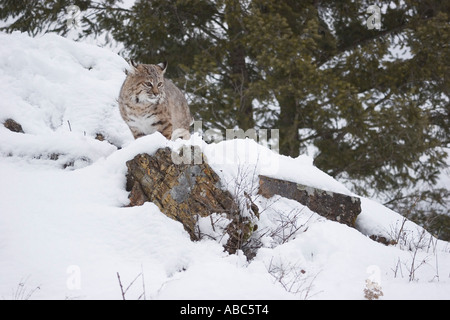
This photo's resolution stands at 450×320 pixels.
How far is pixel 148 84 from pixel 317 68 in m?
5.70

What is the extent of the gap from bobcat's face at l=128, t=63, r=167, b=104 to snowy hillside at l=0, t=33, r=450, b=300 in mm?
1059

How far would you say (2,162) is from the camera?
5.67 meters

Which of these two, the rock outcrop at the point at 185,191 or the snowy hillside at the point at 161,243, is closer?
the snowy hillside at the point at 161,243

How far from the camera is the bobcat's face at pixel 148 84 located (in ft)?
22.9

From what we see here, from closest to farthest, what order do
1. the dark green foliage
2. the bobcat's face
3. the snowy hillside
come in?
the snowy hillside, the bobcat's face, the dark green foliage

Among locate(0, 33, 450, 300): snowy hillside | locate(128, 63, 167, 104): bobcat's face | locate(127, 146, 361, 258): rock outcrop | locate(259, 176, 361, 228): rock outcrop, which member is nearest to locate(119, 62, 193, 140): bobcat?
locate(128, 63, 167, 104): bobcat's face

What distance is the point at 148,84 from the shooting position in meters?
7.01

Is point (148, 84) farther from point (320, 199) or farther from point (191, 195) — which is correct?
point (320, 199)

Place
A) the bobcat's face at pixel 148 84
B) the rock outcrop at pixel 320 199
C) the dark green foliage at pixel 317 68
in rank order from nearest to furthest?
1. the rock outcrop at pixel 320 199
2. the bobcat's face at pixel 148 84
3. the dark green foliage at pixel 317 68

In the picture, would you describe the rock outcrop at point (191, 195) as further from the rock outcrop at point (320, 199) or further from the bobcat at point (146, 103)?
the bobcat at point (146, 103)

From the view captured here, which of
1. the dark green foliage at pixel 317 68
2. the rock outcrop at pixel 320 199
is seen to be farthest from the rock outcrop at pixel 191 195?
the dark green foliage at pixel 317 68

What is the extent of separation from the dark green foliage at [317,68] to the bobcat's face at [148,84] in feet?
14.0

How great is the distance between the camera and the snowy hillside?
3.88 metres

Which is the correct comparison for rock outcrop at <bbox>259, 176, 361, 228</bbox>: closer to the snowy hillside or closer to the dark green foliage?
the snowy hillside
